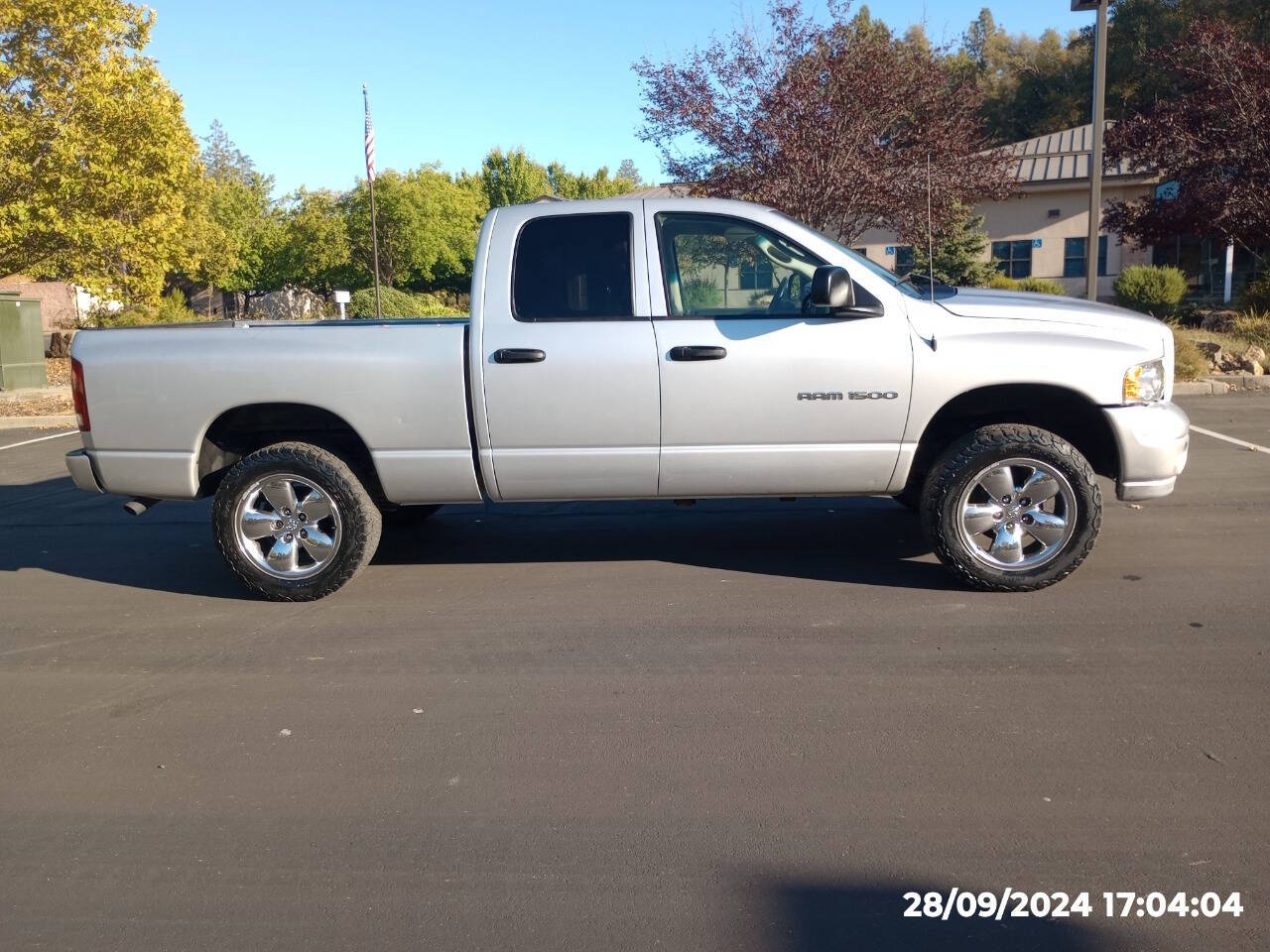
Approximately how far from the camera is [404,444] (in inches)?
239

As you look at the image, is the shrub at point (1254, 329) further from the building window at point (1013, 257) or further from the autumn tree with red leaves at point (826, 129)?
the building window at point (1013, 257)

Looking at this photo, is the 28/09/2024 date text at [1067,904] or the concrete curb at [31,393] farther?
the concrete curb at [31,393]

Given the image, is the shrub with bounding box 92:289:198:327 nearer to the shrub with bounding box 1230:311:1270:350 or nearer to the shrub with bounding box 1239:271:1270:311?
the shrub with bounding box 1230:311:1270:350

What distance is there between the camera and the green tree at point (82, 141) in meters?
19.2

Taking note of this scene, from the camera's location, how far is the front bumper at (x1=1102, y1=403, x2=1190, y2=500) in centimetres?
579

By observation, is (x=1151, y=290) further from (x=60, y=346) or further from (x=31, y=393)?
(x=60, y=346)

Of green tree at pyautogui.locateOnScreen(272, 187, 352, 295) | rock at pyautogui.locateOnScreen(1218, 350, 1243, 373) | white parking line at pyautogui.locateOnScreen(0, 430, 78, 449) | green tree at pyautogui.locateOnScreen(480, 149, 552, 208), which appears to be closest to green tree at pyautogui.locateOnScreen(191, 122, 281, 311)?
green tree at pyautogui.locateOnScreen(272, 187, 352, 295)

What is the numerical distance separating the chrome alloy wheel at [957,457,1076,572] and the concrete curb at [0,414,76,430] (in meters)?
13.5

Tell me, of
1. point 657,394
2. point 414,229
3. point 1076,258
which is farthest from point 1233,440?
point 414,229

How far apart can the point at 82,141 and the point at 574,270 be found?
1672 centimetres

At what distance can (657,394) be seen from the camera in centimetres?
590

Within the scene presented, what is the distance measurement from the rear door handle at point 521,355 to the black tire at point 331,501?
1.10m

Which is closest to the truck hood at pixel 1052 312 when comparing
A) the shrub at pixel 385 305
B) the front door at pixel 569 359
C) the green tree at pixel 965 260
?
the front door at pixel 569 359

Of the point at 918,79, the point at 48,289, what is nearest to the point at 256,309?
the point at 48,289
